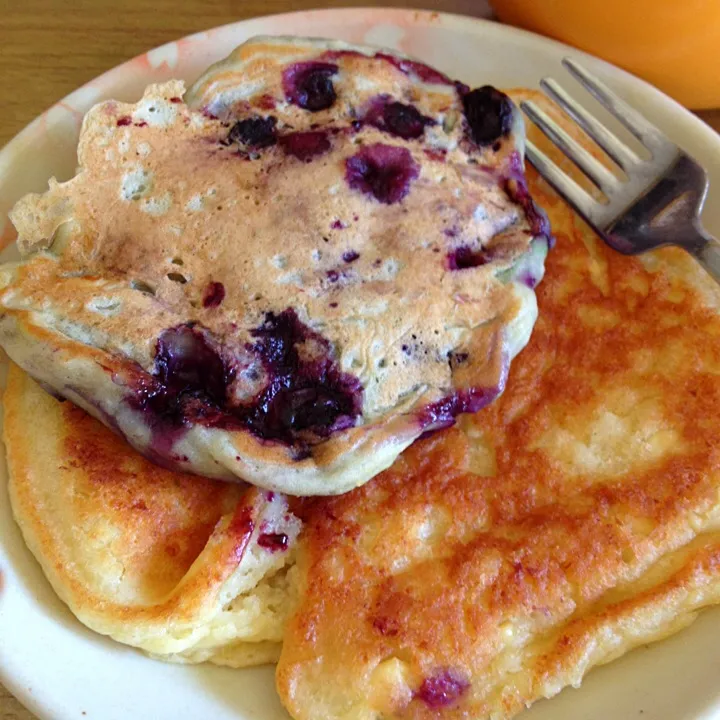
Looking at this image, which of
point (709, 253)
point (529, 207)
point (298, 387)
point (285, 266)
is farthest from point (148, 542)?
point (709, 253)

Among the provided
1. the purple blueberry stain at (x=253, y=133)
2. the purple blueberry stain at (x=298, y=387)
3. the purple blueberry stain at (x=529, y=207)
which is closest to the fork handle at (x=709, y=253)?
the purple blueberry stain at (x=529, y=207)

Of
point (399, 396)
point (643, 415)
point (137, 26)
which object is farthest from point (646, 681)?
point (137, 26)

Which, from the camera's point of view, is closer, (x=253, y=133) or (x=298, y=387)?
(x=298, y=387)

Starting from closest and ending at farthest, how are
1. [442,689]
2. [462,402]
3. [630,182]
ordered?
[442,689] < [462,402] < [630,182]

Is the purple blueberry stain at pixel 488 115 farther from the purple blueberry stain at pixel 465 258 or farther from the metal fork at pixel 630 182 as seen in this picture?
the purple blueberry stain at pixel 465 258

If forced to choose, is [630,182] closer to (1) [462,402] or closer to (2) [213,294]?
(1) [462,402]

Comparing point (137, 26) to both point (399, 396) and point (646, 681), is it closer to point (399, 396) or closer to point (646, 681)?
point (399, 396)

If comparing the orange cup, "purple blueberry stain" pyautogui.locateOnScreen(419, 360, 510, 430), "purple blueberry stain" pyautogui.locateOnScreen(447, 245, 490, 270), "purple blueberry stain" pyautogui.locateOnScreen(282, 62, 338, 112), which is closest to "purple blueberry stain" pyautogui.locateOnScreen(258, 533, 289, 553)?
"purple blueberry stain" pyautogui.locateOnScreen(419, 360, 510, 430)
